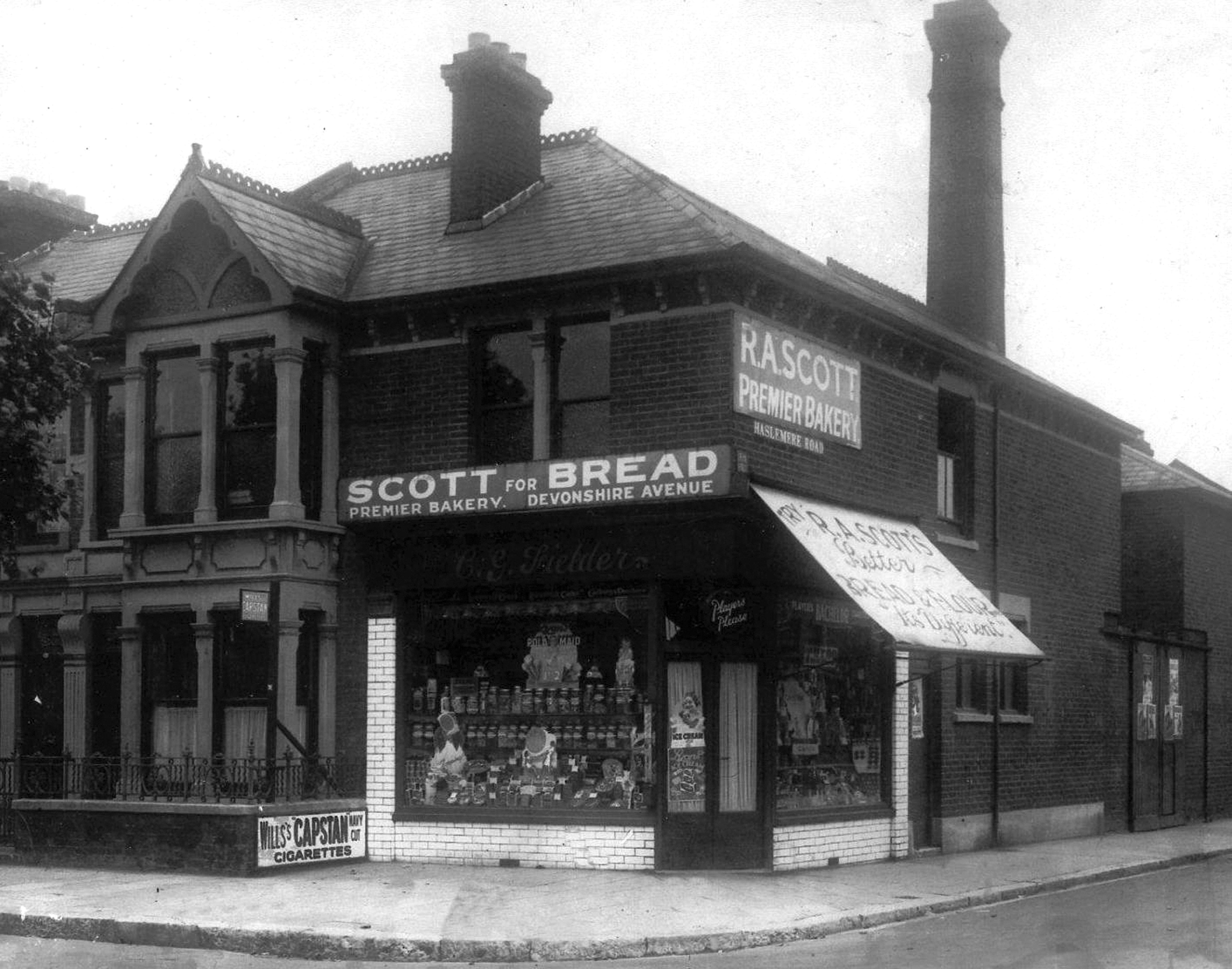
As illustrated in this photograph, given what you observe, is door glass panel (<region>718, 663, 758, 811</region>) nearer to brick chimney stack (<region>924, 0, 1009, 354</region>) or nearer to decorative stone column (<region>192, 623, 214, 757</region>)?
decorative stone column (<region>192, 623, 214, 757</region>)

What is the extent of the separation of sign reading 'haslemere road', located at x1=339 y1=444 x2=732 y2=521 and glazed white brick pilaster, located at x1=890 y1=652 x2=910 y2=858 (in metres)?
4.62

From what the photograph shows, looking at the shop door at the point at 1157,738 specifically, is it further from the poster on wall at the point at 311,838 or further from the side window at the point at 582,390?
the poster on wall at the point at 311,838

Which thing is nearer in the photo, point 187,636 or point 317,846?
point 317,846

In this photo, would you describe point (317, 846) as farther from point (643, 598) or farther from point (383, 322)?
point (383, 322)

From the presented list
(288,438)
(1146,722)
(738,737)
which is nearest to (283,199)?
(288,438)

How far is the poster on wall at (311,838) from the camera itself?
53.2 ft

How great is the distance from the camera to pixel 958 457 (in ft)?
71.7

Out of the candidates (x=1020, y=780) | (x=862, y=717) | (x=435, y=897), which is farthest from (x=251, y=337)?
(x=1020, y=780)

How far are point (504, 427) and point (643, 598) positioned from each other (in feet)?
8.47

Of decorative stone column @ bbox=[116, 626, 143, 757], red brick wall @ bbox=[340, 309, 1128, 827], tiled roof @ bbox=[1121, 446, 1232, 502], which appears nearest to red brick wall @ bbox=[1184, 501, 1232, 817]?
tiled roof @ bbox=[1121, 446, 1232, 502]

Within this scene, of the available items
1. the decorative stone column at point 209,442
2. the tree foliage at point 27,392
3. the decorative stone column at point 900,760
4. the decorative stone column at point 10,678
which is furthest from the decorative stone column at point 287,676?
the decorative stone column at point 900,760

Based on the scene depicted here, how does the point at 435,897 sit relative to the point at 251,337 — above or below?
below

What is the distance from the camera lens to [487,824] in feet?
A: 57.1

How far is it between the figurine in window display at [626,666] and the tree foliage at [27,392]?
6266mm
